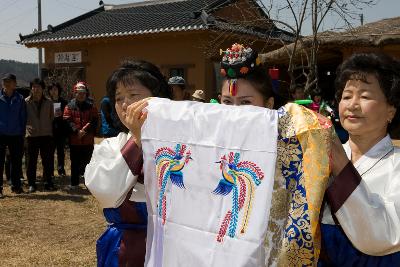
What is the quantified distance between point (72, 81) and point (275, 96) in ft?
47.1

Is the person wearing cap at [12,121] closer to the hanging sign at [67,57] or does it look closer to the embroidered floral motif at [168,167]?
the embroidered floral motif at [168,167]

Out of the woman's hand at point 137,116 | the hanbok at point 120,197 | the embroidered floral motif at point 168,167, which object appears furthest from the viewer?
the hanbok at point 120,197

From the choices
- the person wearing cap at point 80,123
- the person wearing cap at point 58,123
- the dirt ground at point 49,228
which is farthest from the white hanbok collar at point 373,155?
the person wearing cap at point 58,123

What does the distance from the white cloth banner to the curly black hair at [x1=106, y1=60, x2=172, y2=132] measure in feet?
1.29

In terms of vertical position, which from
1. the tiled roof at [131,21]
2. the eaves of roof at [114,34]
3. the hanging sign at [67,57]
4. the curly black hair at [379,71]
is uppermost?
the tiled roof at [131,21]

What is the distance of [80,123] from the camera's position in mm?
7562

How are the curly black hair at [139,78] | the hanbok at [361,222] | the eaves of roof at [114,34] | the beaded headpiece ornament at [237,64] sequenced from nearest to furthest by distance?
the hanbok at [361,222] < the beaded headpiece ornament at [237,64] < the curly black hair at [139,78] < the eaves of roof at [114,34]

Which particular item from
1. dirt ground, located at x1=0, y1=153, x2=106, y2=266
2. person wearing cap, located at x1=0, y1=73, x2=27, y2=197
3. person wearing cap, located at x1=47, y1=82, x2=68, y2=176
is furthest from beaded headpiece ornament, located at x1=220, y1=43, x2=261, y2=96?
person wearing cap, located at x1=47, y1=82, x2=68, y2=176

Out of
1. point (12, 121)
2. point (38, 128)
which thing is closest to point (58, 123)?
point (38, 128)

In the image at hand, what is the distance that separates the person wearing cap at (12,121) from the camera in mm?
7020

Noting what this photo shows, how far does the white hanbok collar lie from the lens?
1743 millimetres

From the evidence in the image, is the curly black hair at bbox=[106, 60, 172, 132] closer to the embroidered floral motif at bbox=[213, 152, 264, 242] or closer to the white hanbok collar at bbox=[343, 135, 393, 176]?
the embroidered floral motif at bbox=[213, 152, 264, 242]

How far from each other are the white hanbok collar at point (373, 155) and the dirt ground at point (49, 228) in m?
3.33

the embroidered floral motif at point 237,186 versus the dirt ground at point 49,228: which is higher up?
the embroidered floral motif at point 237,186
